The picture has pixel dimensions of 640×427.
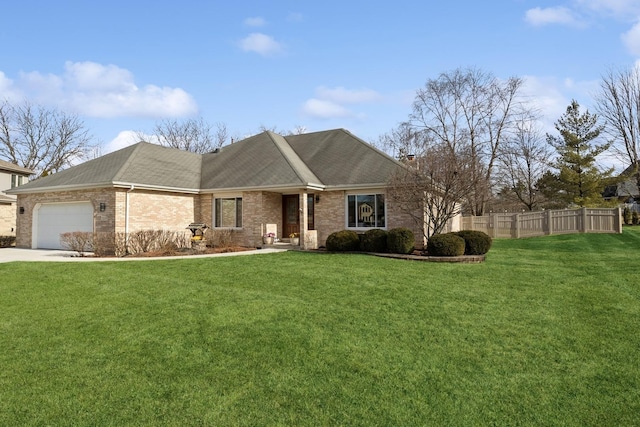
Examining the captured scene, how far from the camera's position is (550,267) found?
11.1 meters

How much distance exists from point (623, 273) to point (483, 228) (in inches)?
548

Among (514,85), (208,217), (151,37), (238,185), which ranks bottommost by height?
(208,217)

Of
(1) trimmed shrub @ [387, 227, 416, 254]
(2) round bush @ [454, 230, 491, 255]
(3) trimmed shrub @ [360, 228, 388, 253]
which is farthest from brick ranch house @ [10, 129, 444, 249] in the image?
(2) round bush @ [454, 230, 491, 255]

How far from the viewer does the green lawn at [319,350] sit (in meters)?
3.64

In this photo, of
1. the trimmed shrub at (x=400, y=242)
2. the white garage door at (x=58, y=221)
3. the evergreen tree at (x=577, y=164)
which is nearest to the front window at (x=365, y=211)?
the trimmed shrub at (x=400, y=242)

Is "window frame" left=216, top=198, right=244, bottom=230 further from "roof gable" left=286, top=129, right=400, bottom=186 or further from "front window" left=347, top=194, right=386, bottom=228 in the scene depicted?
"front window" left=347, top=194, right=386, bottom=228

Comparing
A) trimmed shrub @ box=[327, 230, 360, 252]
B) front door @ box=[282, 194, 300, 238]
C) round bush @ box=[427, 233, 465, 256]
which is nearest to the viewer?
round bush @ box=[427, 233, 465, 256]

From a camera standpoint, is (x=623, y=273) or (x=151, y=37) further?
(x=151, y=37)

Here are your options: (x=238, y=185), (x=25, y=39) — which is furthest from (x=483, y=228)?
(x=25, y=39)

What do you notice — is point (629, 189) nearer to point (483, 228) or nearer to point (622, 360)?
point (483, 228)

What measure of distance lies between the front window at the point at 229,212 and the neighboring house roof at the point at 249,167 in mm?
786

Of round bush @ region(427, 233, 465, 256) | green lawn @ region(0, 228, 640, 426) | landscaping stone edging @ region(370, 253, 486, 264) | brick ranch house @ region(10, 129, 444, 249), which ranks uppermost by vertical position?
brick ranch house @ region(10, 129, 444, 249)

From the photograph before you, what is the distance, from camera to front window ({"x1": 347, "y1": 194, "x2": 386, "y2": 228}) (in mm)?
16562

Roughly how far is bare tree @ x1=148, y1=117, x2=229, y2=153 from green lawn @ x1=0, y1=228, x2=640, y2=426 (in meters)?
38.4
